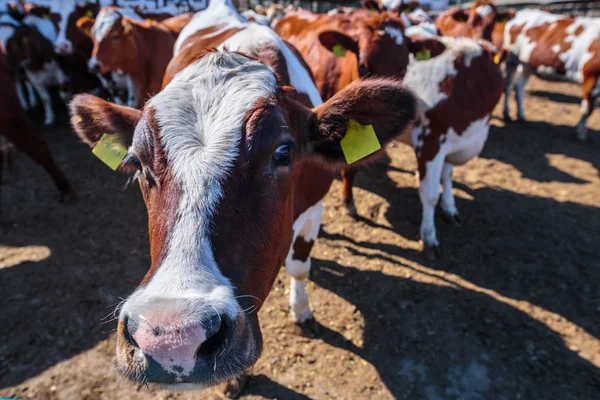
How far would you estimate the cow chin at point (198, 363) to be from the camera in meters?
1.14

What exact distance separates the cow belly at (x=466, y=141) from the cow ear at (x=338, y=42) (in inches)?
53.7

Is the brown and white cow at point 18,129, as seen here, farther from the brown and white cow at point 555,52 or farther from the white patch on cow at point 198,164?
the brown and white cow at point 555,52

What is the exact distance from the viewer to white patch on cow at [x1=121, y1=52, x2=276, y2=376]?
3.81 feet

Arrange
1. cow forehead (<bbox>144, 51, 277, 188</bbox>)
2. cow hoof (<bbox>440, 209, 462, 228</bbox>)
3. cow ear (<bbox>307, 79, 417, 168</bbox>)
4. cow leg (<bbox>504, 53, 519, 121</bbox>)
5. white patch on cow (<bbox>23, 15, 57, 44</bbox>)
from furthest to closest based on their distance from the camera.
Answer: cow leg (<bbox>504, 53, 519, 121</bbox>), white patch on cow (<bbox>23, 15, 57, 44</bbox>), cow hoof (<bbox>440, 209, 462, 228</bbox>), cow ear (<bbox>307, 79, 417, 168</bbox>), cow forehead (<bbox>144, 51, 277, 188</bbox>)

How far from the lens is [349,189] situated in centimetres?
456

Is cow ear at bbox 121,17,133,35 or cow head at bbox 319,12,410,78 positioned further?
cow ear at bbox 121,17,133,35

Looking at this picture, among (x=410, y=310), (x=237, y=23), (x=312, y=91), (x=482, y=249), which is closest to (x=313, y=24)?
(x=237, y=23)

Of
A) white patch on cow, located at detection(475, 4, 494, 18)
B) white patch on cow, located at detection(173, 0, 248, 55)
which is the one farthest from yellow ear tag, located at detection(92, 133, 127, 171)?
white patch on cow, located at detection(475, 4, 494, 18)

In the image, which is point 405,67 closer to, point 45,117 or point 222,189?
point 222,189

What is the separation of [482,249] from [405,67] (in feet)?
6.87

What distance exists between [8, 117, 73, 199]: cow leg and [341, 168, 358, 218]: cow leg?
350 centimetres

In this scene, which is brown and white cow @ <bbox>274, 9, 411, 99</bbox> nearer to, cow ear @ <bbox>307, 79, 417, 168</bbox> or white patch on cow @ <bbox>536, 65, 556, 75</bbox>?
cow ear @ <bbox>307, 79, 417, 168</bbox>

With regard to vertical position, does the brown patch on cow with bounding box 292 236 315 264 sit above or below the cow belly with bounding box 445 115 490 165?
below

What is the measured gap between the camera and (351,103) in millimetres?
1806
